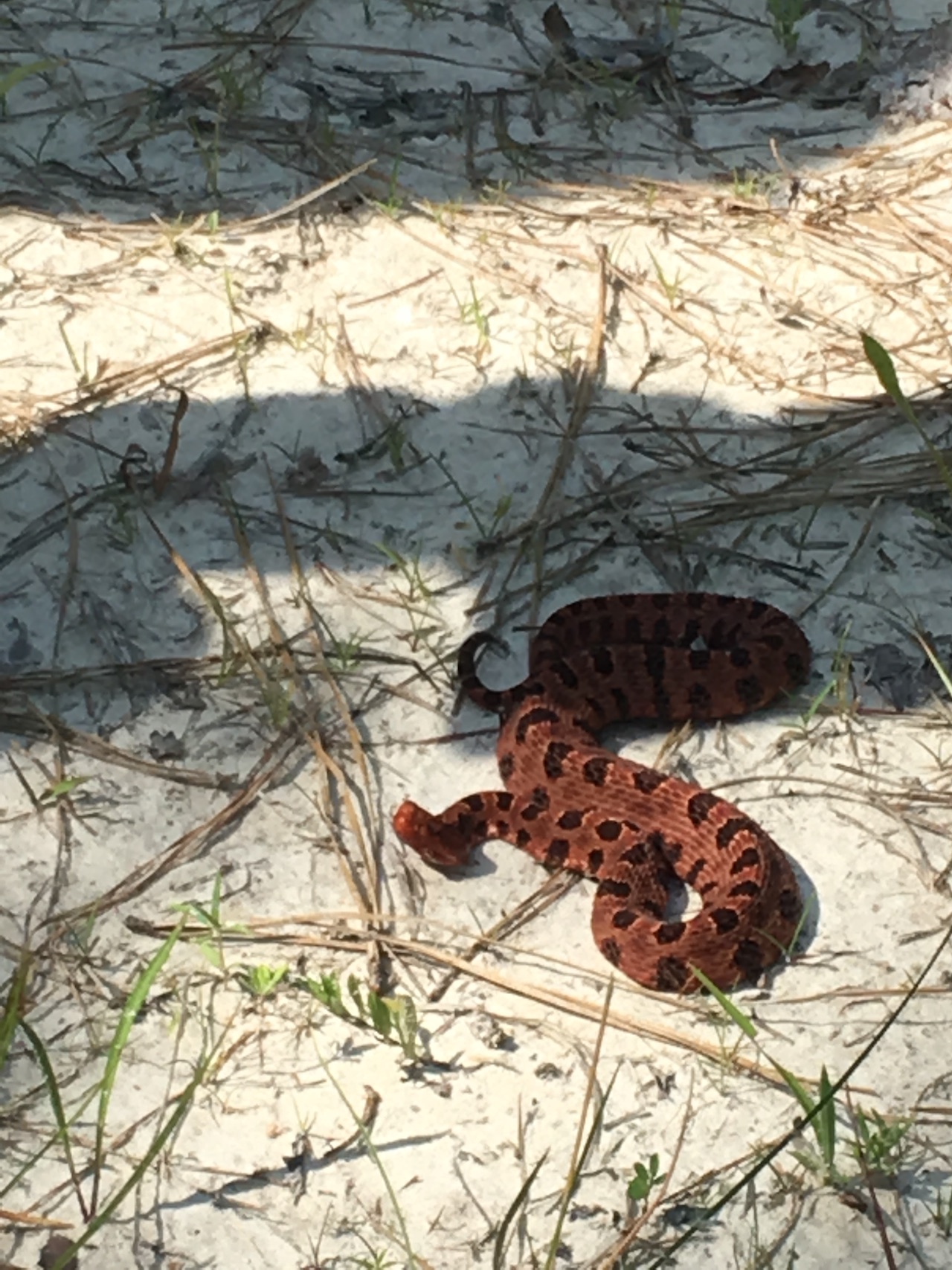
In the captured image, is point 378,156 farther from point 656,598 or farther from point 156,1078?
point 156,1078

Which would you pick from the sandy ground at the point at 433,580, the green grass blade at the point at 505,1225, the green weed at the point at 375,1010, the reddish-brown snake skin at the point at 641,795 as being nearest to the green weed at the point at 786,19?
the sandy ground at the point at 433,580

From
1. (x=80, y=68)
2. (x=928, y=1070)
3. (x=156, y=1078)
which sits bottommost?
(x=156, y=1078)

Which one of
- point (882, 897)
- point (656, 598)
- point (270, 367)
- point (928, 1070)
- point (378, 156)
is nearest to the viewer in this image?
point (928, 1070)

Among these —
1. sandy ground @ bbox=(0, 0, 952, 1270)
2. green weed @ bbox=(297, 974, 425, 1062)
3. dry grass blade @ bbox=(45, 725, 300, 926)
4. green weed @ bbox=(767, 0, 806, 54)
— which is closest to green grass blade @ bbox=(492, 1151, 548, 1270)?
sandy ground @ bbox=(0, 0, 952, 1270)

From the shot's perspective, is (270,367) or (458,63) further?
(458,63)

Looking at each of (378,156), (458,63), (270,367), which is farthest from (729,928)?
(458,63)

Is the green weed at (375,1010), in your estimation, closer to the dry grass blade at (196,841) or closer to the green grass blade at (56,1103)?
the dry grass blade at (196,841)

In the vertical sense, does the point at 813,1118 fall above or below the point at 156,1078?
above
